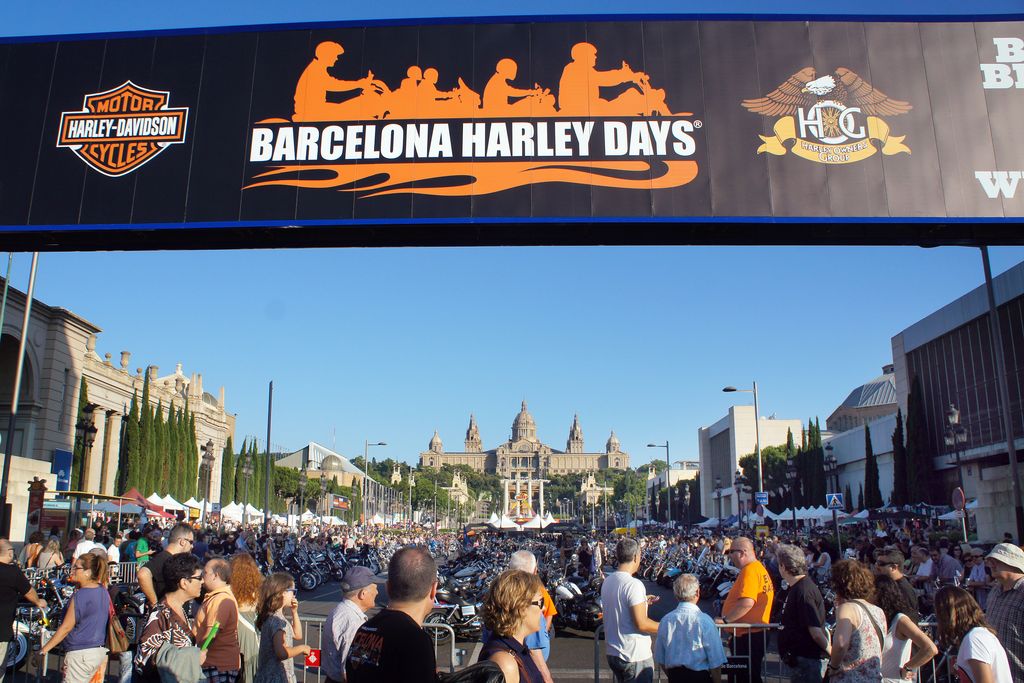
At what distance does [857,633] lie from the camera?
5625 mm

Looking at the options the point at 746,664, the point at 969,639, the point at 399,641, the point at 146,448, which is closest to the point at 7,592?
the point at 399,641

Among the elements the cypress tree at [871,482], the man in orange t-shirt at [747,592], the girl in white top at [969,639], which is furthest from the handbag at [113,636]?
the cypress tree at [871,482]

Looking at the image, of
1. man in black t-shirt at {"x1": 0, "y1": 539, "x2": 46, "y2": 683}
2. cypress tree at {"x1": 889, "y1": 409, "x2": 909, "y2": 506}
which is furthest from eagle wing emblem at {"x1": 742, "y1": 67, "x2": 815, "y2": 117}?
cypress tree at {"x1": 889, "y1": 409, "x2": 909, "y2": 506}

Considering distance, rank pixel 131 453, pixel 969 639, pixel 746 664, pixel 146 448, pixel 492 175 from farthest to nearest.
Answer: pixel 146 448 < pixel 131 453 < pixel 492 175 < pixel 746 664 < pixel 969 639

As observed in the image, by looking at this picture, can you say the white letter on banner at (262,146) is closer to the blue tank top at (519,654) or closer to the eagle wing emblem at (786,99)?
the eagle wing emblem at (786,99)

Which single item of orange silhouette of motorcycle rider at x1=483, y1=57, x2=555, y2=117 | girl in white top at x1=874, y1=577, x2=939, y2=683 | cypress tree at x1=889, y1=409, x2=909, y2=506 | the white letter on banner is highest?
orange silhouette of motorcycle rider at x1=483, y1=57, x2=555, y2=117

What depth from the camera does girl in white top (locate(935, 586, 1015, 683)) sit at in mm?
4816

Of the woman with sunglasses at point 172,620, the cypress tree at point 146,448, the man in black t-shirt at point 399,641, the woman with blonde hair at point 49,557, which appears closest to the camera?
the man in black t-shirt at point 399,641

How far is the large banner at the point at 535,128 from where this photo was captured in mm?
11812

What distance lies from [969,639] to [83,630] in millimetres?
6682

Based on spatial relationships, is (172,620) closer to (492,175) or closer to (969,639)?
(969,639)

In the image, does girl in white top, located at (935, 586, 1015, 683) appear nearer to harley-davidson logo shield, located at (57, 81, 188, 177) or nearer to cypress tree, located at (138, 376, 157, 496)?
harley-davidson logo shield, located at (57, 81, 188, 177)

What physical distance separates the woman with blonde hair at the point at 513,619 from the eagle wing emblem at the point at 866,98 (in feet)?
Result: 34.0

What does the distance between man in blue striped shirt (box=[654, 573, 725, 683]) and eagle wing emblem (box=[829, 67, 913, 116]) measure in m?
8.78
